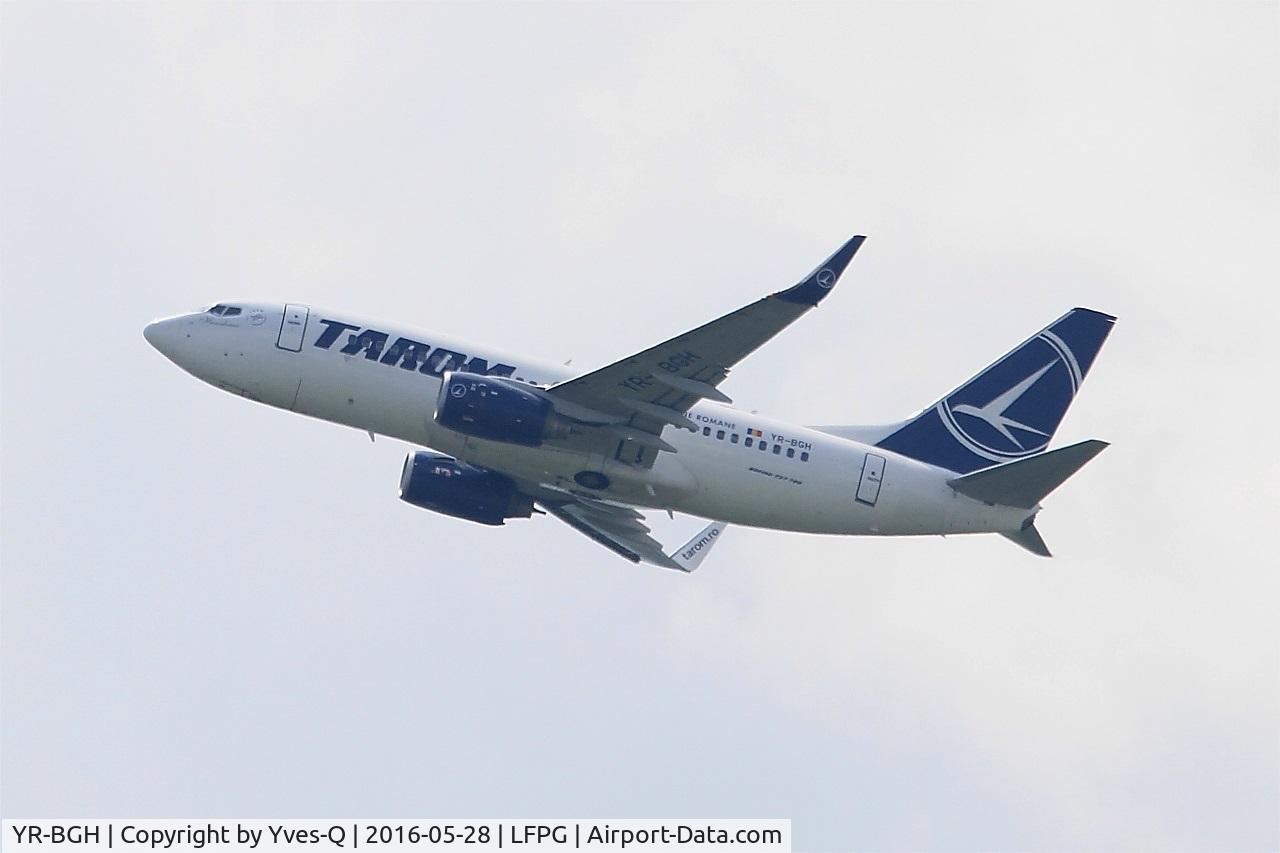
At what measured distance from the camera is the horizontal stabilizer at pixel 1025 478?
52.1 metres

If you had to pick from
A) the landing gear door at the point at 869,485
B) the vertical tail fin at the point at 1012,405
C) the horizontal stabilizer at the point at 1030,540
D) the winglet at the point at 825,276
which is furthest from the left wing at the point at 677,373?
the horizontal stabilizer at the point at 1030,540

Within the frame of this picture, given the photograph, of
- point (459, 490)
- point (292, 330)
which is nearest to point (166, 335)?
point (292, 330)

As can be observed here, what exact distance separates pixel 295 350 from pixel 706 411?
11.2 meters

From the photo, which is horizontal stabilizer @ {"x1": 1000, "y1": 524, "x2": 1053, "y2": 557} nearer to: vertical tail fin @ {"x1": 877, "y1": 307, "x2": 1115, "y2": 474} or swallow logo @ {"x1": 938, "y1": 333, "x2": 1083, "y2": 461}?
vertical tail fin @ {"x1": 877, "y1": 307, "x2": 1115, "y2": 474}

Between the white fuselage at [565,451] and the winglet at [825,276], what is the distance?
26.7 feet

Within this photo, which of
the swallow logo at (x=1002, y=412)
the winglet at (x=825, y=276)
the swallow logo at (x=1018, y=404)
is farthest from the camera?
the swallow logo at (x=1002, y=412)

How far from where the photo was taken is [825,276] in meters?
47.2

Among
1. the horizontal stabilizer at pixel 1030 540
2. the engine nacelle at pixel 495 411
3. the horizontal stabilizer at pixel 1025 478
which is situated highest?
the engine nacelle at pixel 495 411

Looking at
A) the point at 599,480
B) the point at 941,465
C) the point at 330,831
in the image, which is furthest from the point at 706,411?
the point at 330,831

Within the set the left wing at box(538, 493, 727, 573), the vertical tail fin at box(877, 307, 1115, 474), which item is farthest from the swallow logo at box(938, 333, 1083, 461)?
the left wing at box(538, 493, 727, 573)

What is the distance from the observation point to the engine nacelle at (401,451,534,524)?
58.3 metres

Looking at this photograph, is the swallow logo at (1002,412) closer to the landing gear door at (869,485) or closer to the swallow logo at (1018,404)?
the swallow logo at (1018,404)

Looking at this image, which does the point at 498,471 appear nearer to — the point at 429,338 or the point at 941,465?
the point at 429,338

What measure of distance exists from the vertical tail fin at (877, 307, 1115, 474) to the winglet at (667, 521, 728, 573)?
21.3 feet
